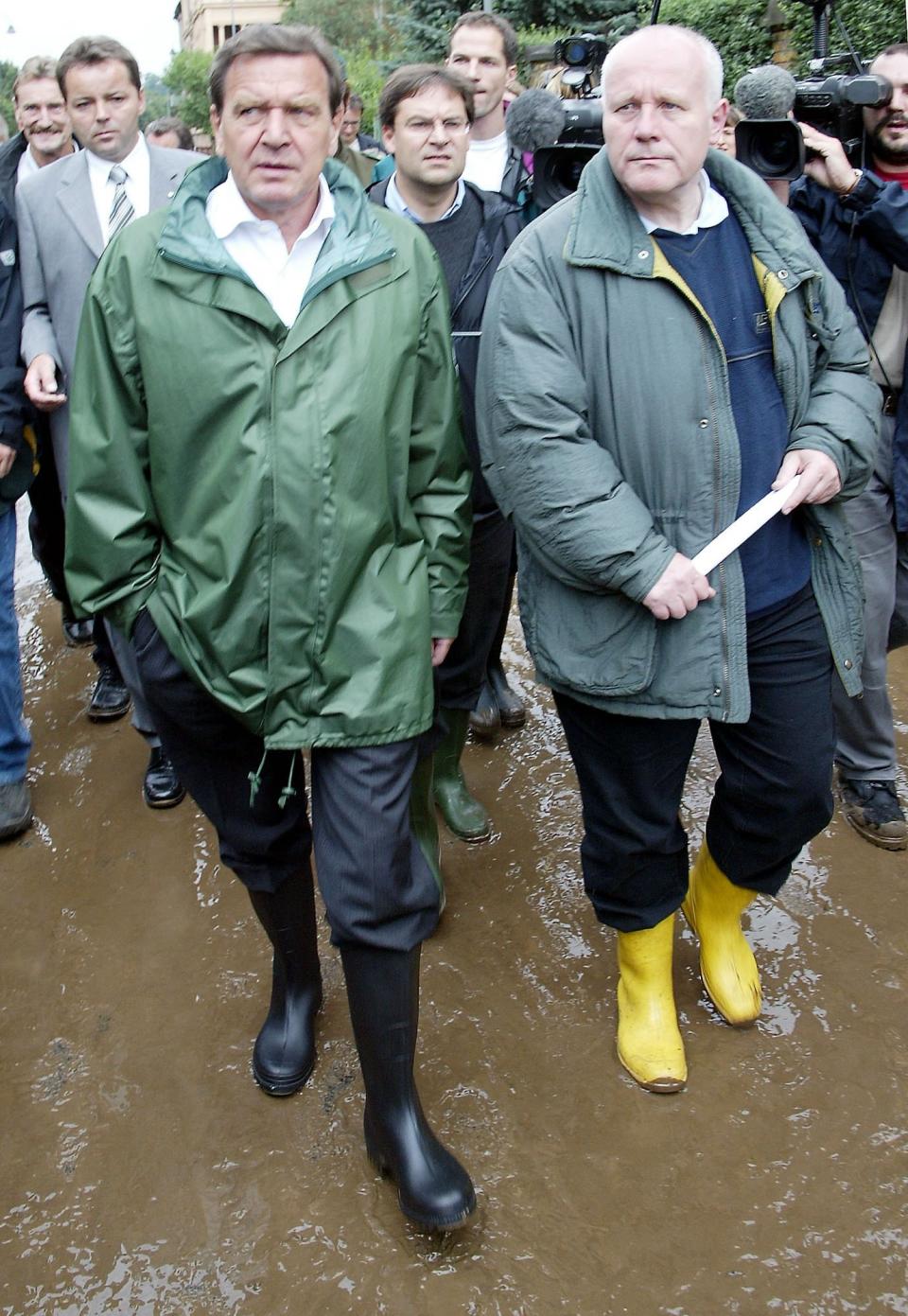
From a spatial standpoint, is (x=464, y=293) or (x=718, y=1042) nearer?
(x=718, y=1042)

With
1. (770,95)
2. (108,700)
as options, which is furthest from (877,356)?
(108,700)

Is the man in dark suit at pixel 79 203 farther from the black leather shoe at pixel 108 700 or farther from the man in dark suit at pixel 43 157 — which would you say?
the black leather shoe at pixel 108 700

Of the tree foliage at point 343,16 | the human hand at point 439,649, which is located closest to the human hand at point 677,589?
the human hand at point 439,649

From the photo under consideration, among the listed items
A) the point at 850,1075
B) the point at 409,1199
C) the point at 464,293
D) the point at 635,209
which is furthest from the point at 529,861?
the point at 635,209

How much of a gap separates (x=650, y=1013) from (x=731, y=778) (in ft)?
1.88

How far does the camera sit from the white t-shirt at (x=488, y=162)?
405 centimetres

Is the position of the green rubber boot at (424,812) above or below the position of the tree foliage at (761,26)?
below

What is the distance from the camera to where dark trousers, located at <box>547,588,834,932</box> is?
2.57 metres

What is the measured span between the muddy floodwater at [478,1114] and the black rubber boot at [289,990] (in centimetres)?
6

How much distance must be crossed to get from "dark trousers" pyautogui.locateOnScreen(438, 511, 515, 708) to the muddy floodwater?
1.65ft

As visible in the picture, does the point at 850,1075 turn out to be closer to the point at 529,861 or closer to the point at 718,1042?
the point at 718,1042

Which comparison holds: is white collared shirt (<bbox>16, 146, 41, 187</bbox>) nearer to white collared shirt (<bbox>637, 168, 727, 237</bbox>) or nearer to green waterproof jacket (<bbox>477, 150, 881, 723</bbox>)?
→ green waterproof jacket (<bbox>477, 150, 881, 723</bbox>)

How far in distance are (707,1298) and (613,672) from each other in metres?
1.16

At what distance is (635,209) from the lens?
240 centimetres
